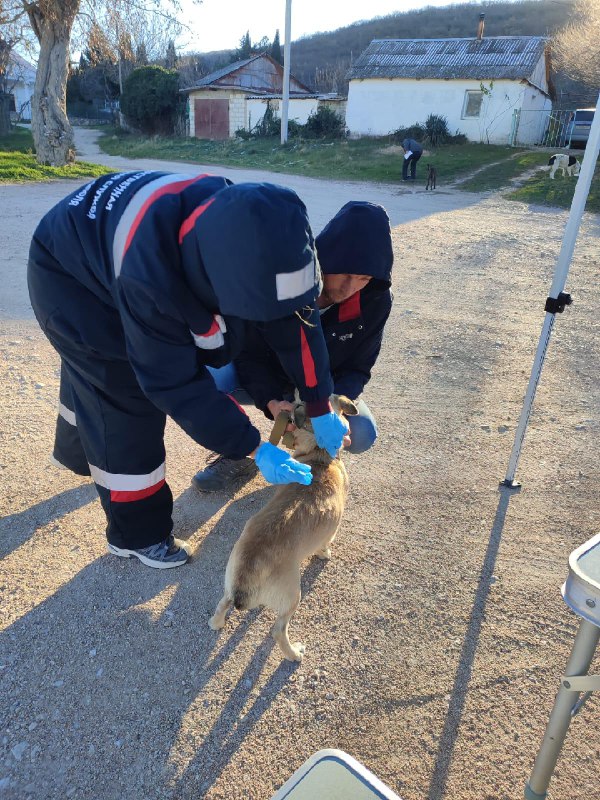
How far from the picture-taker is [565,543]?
2.96 m

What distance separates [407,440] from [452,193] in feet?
46.7

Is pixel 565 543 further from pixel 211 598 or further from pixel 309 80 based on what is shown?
pixel 309 80

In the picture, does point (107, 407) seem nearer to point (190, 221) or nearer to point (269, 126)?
point (190, 221)

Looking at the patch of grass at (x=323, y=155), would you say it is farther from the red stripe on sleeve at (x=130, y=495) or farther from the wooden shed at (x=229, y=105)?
the red stripe on sleeve at (x=130, y=495)

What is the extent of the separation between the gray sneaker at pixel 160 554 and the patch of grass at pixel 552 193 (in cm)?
1350

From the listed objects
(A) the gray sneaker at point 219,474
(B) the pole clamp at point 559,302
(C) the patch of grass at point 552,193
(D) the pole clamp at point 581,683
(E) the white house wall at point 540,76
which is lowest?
(A) the gray sneaker at point 219,474

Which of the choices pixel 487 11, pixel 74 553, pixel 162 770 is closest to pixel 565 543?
pixel 162 770

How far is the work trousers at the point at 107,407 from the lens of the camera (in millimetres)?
2262

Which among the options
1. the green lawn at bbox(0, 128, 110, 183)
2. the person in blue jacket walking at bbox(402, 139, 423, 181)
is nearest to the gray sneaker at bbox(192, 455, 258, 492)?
the green lawn at bbox(0, 128, 110, 183)

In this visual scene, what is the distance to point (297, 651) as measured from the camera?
2.35 m

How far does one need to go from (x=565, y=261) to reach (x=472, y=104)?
1196 inches

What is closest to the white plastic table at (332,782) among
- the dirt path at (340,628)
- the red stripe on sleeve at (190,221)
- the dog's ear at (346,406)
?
the dirt path at (340,628)

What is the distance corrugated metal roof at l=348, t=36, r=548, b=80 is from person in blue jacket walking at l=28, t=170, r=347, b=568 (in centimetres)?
3124

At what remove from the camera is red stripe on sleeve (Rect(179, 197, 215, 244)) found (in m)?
1.80
